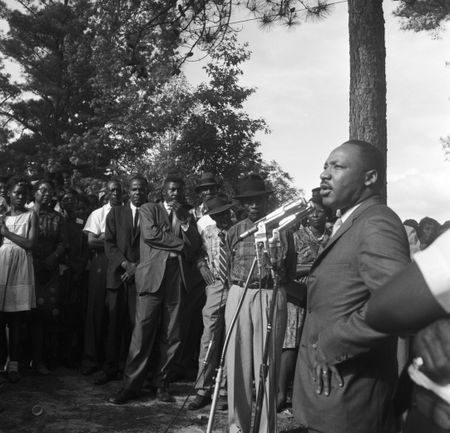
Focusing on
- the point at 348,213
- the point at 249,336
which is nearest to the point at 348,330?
the point at 348,213

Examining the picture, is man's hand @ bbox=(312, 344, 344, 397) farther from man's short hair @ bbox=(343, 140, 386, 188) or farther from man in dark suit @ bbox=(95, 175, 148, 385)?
man in dark suit @ bbox=(95, 175, 148, 385)

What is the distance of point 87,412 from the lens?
17.7 ft

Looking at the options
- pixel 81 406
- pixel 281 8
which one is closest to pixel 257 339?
pixel 81 406

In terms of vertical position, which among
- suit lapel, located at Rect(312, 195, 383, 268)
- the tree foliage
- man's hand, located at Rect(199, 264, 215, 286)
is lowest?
man's hand, located at Rect(199, 264, 215, 286)

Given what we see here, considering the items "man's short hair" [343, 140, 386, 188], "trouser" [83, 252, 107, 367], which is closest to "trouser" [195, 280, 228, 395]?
"trouser" [83, 252, 107, 367]

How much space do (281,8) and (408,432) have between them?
644 centimetres

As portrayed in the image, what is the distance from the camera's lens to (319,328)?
2602mm

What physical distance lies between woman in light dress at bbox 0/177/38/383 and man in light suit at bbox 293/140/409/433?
4.25 m

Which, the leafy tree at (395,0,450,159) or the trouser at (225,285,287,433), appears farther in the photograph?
the leafy tree at (395,0,450,159)

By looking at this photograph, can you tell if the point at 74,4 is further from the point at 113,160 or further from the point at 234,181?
the point at 234,181

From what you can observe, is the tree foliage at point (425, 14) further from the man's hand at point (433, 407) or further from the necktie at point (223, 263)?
the man's hand at point (433, 407)

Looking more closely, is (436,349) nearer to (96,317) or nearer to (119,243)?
(119,243)

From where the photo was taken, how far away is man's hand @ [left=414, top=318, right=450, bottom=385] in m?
1.54

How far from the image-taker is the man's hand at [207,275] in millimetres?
6270
